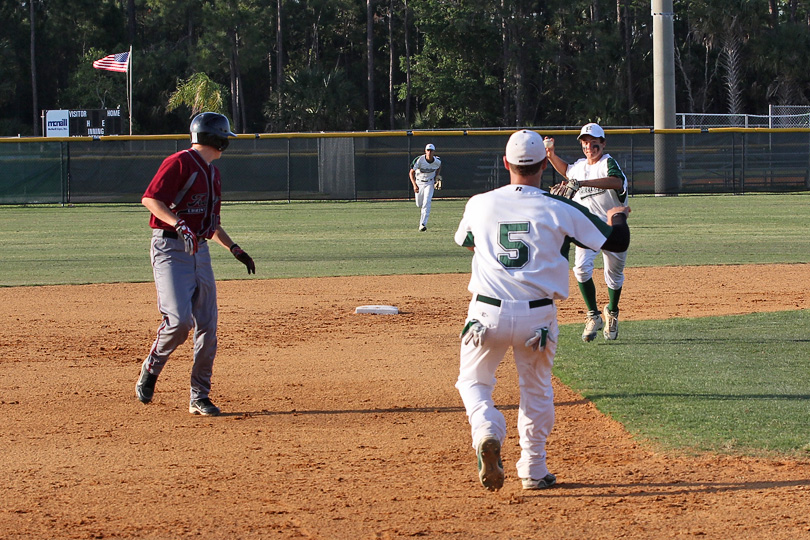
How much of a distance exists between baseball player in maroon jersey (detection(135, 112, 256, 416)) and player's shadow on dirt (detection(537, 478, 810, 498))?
2.55m

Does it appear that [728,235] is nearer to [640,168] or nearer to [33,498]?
[640,168]

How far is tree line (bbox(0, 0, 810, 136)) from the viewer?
2077 inches

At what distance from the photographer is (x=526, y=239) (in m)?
4.36

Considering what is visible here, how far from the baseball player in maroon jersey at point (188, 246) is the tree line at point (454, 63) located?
47386 millimetres

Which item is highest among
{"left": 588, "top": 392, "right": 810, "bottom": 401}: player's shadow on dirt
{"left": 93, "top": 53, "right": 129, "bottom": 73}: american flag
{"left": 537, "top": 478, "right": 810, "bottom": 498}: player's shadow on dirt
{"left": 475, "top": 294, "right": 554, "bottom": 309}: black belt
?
{"left": 93, "top": 53, "right": 129, "bottom": 73}: american flag

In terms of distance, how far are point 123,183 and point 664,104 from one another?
58.6ft

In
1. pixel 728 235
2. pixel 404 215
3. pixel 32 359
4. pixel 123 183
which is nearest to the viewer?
pixel 32 359

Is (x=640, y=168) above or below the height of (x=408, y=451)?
above

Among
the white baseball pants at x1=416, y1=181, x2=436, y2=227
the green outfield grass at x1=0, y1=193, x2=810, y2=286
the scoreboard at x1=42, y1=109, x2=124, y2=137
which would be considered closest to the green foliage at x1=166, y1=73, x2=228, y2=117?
the scoreboard at x1=42, y1=109, x2=124, y2=137

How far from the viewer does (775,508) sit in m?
4.30

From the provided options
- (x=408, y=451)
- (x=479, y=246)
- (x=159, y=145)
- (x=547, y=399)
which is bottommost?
(x=408, y=451)

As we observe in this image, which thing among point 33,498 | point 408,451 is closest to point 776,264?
point 408,451

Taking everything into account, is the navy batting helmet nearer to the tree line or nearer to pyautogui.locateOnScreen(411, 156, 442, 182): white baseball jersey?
pyautogui.locateOnScreen(411, 156, 442, 182): white baseball jersey

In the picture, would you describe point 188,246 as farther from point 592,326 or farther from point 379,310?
point 379,310
